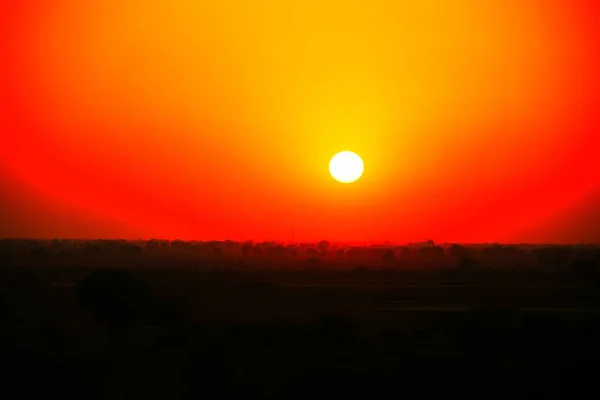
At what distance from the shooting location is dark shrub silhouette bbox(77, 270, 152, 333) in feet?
156

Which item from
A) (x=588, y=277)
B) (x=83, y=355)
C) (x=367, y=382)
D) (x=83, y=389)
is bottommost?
(x=83, y=389)

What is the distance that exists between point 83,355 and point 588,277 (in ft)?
A: 223

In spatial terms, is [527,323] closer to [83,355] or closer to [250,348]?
[250,348]

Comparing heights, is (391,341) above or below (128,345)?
above

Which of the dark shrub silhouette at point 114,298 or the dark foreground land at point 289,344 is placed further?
the dark shrub silhouette at point 114,298

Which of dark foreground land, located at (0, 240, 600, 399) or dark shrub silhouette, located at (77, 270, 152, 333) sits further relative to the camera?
dark shrub silhouette, located at (77, 270, 152, 333)

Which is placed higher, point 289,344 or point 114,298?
point 114,298

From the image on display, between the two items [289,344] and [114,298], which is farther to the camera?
[114,298]

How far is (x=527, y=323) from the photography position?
167 feet


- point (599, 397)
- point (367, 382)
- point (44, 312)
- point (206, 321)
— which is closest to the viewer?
point (599, 397)

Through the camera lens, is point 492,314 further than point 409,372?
Yes

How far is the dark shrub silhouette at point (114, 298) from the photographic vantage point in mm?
47459

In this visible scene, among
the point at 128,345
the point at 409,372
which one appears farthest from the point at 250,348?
the point at 409,372

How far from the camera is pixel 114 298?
4869 centimetres
